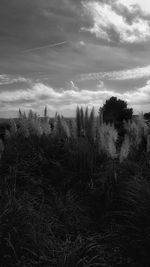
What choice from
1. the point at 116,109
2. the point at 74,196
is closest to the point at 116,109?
the point at 116,109

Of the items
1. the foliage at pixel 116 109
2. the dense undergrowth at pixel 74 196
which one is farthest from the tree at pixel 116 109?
the dense undergrowth at pixel 74 196

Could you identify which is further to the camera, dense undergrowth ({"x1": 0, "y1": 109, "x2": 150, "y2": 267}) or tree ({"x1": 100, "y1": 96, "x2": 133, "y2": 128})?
tree ({"x1": 100, "y1": 96, "x2": 133, "y2": 128})

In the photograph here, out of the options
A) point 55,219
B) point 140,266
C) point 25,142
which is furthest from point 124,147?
point 25,142

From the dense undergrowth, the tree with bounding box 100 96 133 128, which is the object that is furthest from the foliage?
the dense undergrowth

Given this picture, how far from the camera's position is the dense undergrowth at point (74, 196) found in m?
5.63

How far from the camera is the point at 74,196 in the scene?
25.3 feet

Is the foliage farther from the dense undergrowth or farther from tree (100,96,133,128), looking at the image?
the dense undergrowth

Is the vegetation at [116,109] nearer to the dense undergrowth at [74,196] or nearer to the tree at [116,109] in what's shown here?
the tree at [116,109]

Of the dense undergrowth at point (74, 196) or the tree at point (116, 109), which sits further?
the tree at point (116, 109)

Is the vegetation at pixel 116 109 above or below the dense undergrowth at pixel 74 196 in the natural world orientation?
above

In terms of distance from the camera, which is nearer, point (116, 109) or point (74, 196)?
point (74, 196)

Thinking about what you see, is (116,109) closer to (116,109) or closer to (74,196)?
(116,109)

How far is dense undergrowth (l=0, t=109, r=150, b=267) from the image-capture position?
18.5 feet

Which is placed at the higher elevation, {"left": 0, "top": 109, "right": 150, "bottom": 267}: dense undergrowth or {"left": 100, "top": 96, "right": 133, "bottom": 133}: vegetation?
{"left": 100, "top": 96, "right": 133, "bottom": 133}: vegetation
